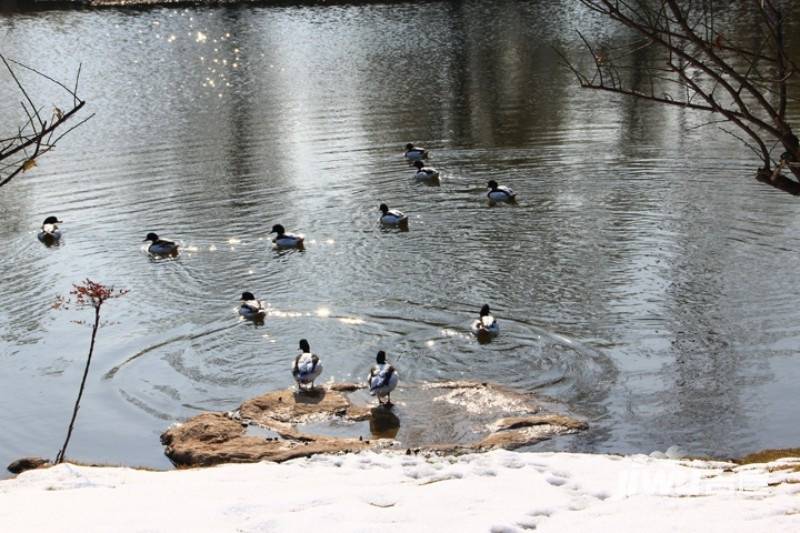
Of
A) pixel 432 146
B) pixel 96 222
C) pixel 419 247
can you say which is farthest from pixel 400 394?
pixel 432 146

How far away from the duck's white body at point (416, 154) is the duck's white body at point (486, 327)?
14365 millimetres

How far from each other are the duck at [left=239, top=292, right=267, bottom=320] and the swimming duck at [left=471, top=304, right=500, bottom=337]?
4.46 m

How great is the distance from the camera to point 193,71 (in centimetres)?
5309

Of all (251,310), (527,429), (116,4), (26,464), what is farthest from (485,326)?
(116,4)

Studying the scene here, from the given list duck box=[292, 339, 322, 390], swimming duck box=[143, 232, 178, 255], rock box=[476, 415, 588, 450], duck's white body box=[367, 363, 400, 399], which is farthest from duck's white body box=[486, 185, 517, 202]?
rock box=[476, 415, 588, 450]

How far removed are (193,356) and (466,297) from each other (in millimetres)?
5528

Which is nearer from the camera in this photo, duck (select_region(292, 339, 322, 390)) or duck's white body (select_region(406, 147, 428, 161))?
duck (select_region(292, 339, 322, 390))

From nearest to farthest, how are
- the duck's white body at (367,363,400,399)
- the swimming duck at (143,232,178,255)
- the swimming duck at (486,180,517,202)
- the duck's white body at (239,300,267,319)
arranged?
the duck's white body at (367,363,400,399) < the duck's white body at (239,300,267,319) < the swimming duck at (143,232,178,255) < the swimming duck at (486,180,517,202)

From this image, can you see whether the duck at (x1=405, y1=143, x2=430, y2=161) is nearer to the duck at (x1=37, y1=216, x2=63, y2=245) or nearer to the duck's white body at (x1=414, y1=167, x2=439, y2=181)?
the duck's white body at (x1=414, y1=167, x2=439, y2=181)

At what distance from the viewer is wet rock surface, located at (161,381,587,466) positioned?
48.0 feet

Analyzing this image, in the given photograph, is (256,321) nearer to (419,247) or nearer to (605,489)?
(419,247)

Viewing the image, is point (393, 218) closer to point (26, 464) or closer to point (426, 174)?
point (426, 174)

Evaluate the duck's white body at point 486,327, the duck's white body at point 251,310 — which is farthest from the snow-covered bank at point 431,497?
the duck's white body at point 251,310

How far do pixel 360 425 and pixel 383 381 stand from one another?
2.53 ft
